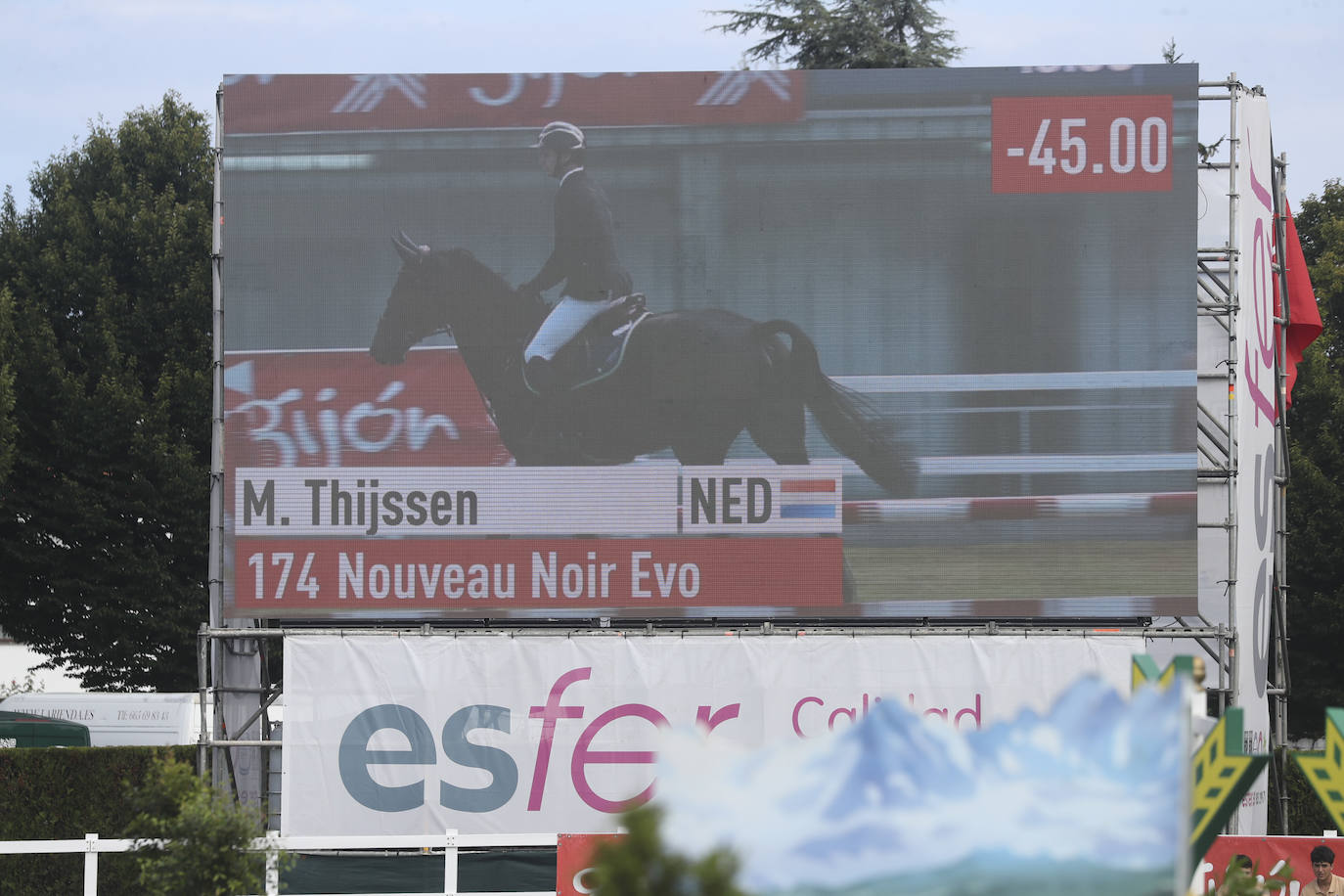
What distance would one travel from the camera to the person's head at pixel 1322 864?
8.66 m

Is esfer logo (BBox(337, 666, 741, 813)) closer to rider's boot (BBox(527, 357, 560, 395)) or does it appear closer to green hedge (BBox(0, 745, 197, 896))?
rider's boot (BBox(527, 357, 560, 395))

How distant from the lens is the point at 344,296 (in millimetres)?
11461

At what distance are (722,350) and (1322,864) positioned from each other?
5162 mm

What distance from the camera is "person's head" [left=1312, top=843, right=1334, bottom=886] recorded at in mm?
8656

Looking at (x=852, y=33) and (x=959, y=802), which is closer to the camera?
(x=959, y=802)

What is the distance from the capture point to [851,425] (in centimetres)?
1126

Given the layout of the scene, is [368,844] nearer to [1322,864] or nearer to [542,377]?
[542,377]

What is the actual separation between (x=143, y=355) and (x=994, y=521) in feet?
44.5

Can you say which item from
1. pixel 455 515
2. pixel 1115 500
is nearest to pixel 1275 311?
pixel 1115 500

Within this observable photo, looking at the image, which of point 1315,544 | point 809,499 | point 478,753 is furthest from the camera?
point 1315,544

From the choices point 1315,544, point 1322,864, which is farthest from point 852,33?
point 1322,864

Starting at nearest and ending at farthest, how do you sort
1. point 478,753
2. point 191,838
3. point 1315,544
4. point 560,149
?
1. point 191,838
2. point 478,753
3. point 560,149
4. point 1315,544

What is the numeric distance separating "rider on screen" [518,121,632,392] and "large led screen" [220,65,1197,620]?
22mm

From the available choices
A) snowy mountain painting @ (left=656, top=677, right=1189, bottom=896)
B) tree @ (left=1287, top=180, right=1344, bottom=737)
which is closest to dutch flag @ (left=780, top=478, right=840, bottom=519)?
snowy mountain painting @ (left=656, top=677, right=1189, bottom=896)
